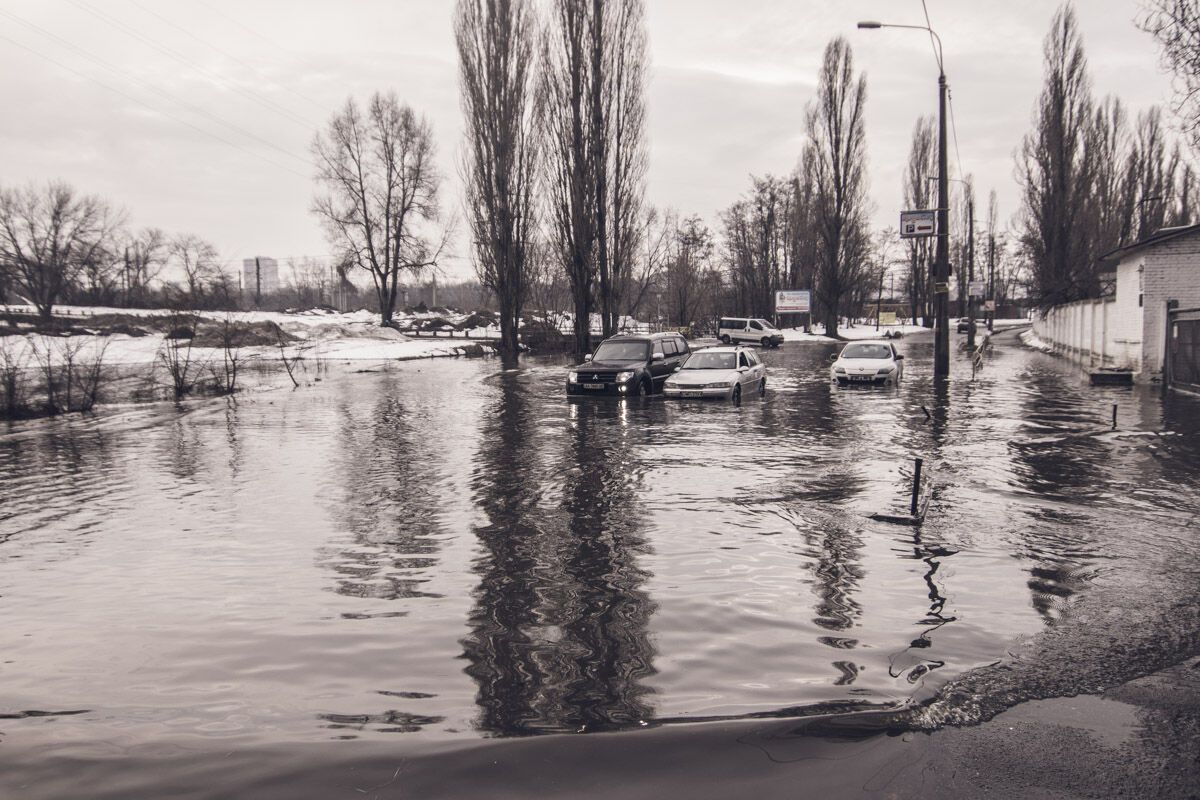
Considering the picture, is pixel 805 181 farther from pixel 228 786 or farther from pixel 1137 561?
pixel 228 786

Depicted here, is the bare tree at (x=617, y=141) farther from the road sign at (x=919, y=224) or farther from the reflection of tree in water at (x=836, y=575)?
the reflection of tree in water at (x=836, y=575)

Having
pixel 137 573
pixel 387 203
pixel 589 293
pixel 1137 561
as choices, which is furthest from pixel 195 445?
pixel 387 203

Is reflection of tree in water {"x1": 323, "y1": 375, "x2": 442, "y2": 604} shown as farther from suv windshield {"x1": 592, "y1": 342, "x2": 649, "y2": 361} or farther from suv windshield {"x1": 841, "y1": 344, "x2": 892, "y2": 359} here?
suv windshield {"x1": 841, "y1": 344, "x2": 892, "y2": 359}

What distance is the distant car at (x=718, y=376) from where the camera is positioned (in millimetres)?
19109

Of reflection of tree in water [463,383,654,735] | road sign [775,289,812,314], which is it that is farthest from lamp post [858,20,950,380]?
road sign [775,289,812,314]

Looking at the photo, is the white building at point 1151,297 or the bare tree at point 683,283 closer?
the white building at point 1151,297

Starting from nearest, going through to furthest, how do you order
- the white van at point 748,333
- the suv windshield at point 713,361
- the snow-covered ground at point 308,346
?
the suv windshield at point 713,361 → the snow-covered ground at point 308,346 → the white van at point 748,333

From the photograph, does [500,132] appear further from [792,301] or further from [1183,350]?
[792,301]

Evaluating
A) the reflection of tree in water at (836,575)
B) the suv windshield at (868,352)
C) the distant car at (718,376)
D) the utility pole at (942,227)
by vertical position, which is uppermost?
the utility pole at (942,227)

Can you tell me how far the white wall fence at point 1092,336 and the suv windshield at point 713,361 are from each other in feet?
38.8

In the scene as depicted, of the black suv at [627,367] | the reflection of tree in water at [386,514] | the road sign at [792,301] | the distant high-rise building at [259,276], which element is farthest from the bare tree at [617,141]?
the distant high-rise building at [259,276]

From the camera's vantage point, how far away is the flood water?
14.0 ft

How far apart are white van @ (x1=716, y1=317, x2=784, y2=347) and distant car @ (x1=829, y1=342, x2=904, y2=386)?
29.6 m

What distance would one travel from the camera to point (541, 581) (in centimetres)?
627
